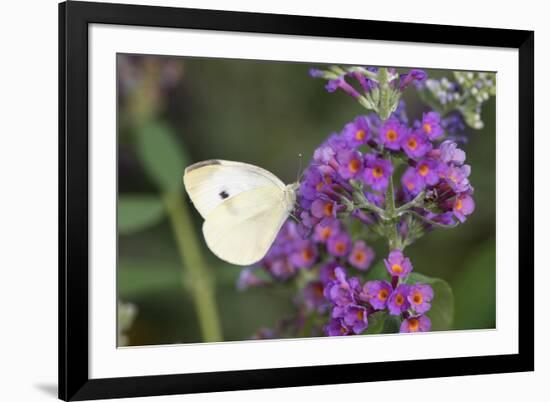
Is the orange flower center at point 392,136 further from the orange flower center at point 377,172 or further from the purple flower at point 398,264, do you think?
the purple flower at point 398,264

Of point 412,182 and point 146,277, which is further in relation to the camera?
point 146,277

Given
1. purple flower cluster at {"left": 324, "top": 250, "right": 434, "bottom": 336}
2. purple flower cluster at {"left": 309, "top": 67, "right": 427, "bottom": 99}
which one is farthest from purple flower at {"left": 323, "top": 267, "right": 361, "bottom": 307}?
A: purple flower cluster at {"left": 309, "top": 67, "right": 427, "bottom": 99}

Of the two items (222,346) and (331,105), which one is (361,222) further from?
(331,105)

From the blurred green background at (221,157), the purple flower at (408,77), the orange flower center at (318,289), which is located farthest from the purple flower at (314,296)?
the purple flower at (408,77)

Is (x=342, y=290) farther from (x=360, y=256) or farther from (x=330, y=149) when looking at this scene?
(x=330, y=149)

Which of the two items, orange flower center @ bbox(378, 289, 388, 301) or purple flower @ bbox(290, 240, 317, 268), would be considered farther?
purple flower @ bbox(290, 240, 317, 268)

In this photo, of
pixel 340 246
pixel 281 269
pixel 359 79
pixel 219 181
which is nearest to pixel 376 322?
pixel 340 246

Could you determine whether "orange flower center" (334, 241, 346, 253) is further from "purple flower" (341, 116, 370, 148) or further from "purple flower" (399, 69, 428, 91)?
"purple flower" (399, 69, 428, 91)
